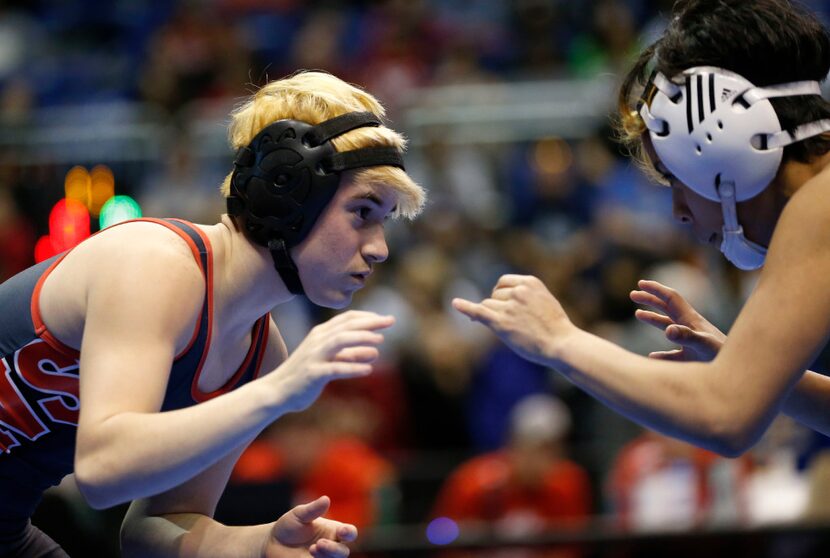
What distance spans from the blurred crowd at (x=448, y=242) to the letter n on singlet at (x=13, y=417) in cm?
198

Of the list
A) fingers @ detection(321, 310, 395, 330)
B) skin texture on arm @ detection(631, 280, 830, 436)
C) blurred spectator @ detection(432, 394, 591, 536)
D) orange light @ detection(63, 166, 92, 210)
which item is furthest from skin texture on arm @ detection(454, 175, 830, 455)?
orange light @ detection(63, 166, 92, 210)

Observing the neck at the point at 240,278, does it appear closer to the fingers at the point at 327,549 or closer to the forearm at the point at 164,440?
the forearm at the point at 164,440

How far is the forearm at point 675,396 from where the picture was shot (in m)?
2.52

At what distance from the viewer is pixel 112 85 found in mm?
10133

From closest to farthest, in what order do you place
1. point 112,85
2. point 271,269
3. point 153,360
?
1. point 153,360
2. point 271,269
3. point 112,85

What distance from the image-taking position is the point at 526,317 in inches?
106

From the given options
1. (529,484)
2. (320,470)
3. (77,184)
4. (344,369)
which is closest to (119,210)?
(77,184)

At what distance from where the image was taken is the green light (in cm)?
779

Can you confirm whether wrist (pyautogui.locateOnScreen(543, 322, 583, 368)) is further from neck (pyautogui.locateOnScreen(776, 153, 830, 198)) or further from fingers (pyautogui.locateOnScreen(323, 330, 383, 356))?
neck (pyautogui.locateOnScreen(776, 153, 830, 198))

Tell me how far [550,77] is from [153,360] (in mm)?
6919

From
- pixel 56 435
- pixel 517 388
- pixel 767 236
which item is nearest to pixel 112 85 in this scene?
pixel 517 388

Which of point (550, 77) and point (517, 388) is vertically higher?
point (550, 77)

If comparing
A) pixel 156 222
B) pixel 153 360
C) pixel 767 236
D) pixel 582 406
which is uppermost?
pixel 582 406

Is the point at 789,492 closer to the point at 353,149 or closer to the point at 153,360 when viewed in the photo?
the point at 353,149
